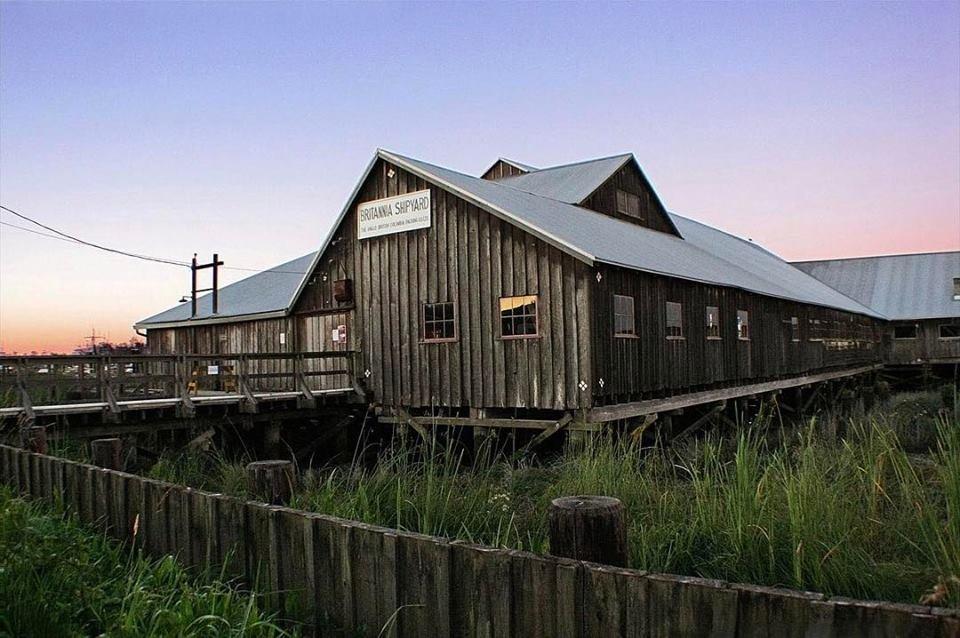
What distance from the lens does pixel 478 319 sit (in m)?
15.2

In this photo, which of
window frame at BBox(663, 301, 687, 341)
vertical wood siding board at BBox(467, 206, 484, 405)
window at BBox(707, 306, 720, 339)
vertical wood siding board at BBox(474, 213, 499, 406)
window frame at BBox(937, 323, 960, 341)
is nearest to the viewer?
vertical wood siding board at BBox(474, 213, 499, 406)

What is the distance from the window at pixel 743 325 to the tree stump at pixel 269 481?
55.6 feet

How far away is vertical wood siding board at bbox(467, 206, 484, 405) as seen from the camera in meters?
15.1

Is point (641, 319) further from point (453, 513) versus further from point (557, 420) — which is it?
point (453, 513)

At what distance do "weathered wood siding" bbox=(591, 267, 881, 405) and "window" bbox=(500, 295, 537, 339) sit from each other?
1.26m

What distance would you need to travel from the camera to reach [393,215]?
16.7 m

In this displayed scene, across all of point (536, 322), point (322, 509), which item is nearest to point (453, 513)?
point (322, 509)

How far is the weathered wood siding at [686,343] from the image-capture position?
14.1 meters

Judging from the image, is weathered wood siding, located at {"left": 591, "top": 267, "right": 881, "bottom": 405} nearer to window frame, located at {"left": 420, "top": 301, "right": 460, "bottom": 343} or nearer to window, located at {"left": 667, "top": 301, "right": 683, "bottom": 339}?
window, located at {"left": 667, "top": 301, "right": 683, "bottom": 339}

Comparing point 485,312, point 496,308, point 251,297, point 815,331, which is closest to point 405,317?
point 485,312

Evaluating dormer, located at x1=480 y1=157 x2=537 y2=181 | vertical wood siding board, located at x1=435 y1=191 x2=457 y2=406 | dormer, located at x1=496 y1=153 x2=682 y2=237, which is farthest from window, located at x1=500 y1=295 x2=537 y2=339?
dormer, located at x1=480 y1=157 x2=537 y2=181

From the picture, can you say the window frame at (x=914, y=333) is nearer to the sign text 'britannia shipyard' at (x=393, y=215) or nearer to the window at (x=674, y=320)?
the window at (x=674, y=320)

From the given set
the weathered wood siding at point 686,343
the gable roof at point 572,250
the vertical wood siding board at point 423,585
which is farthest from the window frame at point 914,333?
the vertical wood siding board at point 423,585

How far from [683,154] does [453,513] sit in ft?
66.1
